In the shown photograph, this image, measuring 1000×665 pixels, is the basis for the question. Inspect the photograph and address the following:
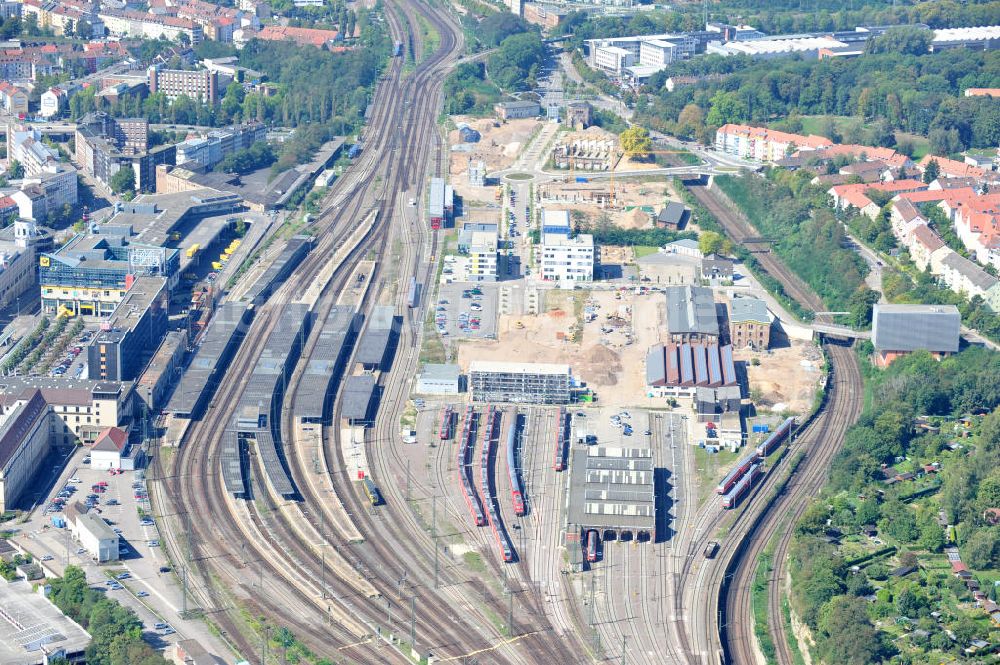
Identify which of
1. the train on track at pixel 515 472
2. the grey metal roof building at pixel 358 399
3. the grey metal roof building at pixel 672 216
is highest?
the grey metal roof building at pixel 672 216

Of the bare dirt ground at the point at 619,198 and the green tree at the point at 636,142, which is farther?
the green tree at the point at 636,142

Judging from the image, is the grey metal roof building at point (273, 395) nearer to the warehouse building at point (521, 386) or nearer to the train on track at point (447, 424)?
the train on track at point (447, 424)

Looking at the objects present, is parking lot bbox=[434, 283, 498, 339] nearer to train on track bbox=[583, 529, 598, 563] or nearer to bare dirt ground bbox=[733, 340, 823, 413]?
bare dirt ground bbox=[733, 340, 823, 413]

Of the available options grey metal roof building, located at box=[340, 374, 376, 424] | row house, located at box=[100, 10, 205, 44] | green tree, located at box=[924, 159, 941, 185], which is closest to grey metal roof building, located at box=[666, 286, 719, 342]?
grey metal roof building, located at box=[340, 374, 376, 424]

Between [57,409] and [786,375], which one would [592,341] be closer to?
[786,375]

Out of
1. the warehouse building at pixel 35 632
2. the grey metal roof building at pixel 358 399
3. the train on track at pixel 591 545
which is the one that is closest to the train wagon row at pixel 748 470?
the train on track at pixel 591 545

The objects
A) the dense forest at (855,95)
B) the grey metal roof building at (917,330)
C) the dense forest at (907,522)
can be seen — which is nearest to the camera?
the dense forest at (907,522)

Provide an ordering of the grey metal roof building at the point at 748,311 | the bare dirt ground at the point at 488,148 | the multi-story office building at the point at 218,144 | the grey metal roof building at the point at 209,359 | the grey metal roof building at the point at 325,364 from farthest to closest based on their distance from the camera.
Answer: the multi-story office building at the point at 218,144 → the bare dirt ground at the point at 488,148 → the grey metal roof building at the point at 748,311 → the grey metal roof building at the point at 209,359 → the grey metal roof building at the point at 325,364

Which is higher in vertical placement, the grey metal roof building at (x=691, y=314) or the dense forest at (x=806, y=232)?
the dense forest at (x=806, y=232)
